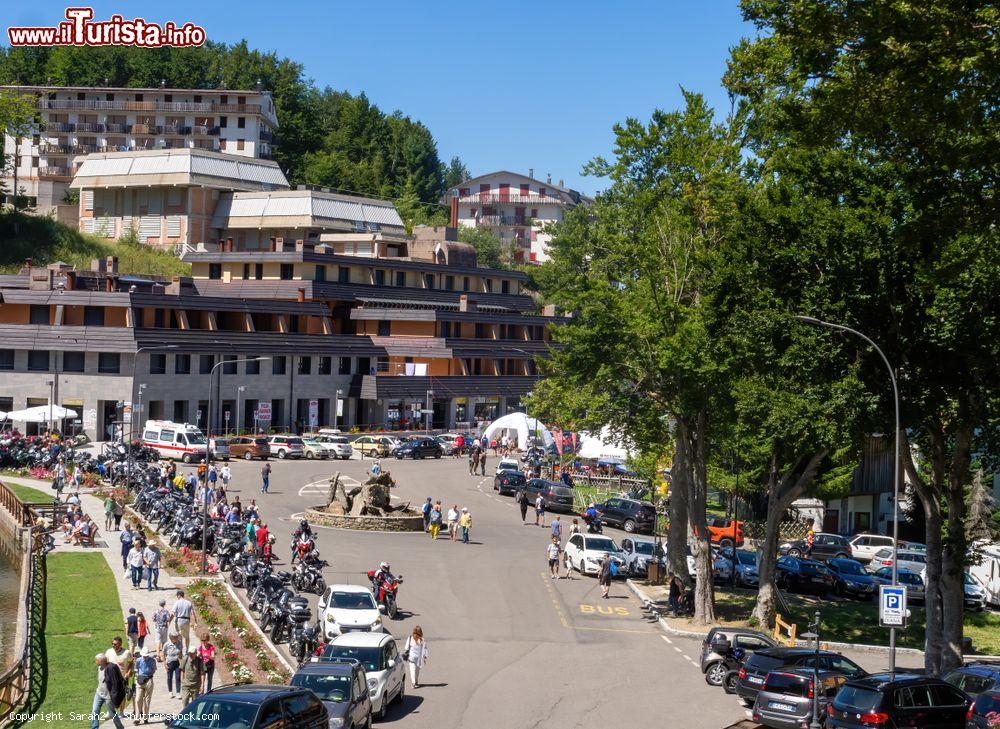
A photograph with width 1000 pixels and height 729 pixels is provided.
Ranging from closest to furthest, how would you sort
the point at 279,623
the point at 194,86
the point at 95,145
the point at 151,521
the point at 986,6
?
1. the point at 986,6
2. the point at 279,623
3. the point at 151,521
4. the point at 95,145
5. the point at 194,86

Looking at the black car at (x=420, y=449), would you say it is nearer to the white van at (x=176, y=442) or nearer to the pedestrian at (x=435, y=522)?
the white van at (x=176, y=442)

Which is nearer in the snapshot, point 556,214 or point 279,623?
point 279,623

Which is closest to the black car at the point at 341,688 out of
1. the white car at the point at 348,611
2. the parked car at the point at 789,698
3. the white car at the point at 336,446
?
the white car at the point at 348,611

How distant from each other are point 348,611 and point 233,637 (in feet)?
9.82

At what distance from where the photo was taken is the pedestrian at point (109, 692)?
873 inches

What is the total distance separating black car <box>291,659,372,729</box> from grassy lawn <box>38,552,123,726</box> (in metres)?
5.13

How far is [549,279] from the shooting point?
92312 millimetres

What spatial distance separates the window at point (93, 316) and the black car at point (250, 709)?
62.2 metres

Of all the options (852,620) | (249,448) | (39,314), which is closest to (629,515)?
(852,620)

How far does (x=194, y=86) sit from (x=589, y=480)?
11046cm

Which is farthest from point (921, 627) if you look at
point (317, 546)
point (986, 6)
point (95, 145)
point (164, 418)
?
point (95, 145)

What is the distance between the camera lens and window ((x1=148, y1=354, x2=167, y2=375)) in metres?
75.6

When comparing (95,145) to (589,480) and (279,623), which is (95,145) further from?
(279,623)

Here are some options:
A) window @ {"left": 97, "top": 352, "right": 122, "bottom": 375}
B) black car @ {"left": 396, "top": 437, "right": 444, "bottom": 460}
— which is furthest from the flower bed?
window @ {"left": 97, "top": 352, "right": 122, "bottom": 375}
